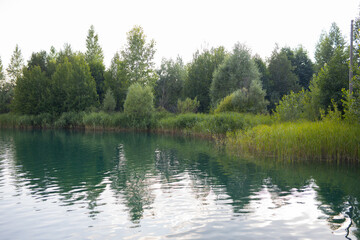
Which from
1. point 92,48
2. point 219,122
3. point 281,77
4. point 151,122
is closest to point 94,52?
point 92,48

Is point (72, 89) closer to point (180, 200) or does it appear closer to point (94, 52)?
point (94, 52)

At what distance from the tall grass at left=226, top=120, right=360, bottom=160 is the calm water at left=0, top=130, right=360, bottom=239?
3.51ft

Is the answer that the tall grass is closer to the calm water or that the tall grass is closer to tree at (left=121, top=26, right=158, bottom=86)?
the calm water

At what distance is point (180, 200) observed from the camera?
34.7ft

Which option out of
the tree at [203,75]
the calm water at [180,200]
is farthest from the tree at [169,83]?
the calm water at [180,200]

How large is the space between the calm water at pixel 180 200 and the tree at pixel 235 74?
33303mm

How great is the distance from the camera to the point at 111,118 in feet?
161

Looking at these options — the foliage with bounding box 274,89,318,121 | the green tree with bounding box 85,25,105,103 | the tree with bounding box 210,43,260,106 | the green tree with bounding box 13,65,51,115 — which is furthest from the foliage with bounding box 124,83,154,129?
the foliage with bounding box 274,89,318,121

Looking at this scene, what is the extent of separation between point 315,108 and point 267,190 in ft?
49.2

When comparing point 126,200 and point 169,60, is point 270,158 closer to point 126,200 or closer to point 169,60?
point 126,200

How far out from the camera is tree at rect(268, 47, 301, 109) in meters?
61.9

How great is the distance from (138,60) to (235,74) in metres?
22.0

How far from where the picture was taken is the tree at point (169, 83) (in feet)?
207

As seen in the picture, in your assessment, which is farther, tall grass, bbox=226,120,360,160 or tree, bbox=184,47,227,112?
tree, bbox=184,47,227,112
